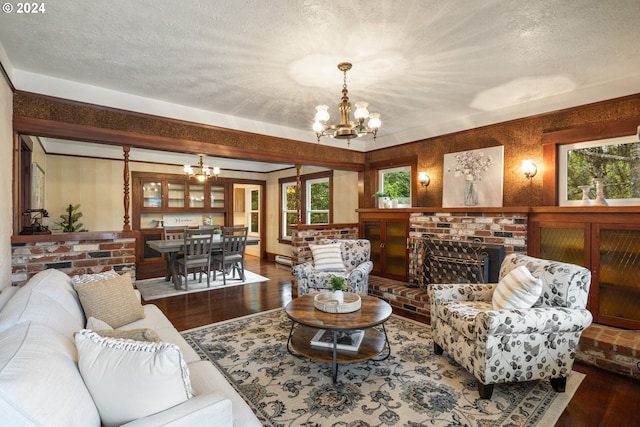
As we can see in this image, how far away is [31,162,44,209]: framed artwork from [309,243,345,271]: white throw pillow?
399 centimetres

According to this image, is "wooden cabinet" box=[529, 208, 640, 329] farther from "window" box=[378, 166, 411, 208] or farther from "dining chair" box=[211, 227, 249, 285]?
"dining chair" box=[211, 227, 249, 285]

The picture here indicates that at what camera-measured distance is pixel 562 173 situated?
373 cm

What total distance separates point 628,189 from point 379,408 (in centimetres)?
349

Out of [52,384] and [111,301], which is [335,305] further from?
[52,384]

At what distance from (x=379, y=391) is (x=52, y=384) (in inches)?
78.5

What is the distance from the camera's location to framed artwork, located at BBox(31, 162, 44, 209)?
443 cm

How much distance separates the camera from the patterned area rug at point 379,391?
6.66 ft

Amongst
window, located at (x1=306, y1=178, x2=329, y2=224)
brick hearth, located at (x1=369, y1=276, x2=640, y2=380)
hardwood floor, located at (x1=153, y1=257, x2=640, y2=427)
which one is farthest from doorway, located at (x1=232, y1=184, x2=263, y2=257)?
brick hearth, located at (x1=369, y1=276, x2=640, y2=380)

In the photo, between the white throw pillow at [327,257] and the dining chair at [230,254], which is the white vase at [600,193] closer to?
the white throw pillow at [327,257]

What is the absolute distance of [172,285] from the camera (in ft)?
18.4

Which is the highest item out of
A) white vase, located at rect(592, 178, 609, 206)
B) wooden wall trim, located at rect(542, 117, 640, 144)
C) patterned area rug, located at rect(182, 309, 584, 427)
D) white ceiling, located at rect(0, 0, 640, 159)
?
white ceiling, located at rect(0, 0, 640, 159)

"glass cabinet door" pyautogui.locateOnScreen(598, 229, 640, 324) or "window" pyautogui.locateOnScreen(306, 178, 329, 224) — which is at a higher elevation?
"window" pyautogui.locateOnScreen(306, 178, 329, 224)

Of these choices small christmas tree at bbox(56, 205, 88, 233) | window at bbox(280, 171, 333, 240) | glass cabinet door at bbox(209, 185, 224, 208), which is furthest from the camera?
glass cabinet door at bbox(209, 185, 224, 208)

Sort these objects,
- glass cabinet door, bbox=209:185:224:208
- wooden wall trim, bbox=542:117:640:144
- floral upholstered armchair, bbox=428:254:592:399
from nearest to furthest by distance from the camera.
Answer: floral upholstered armchair, bbox=428:254:592:399 < wooden wall trim, bbox=542:117:640:144 < glass cabinet door, bbox=209:185:224:208
